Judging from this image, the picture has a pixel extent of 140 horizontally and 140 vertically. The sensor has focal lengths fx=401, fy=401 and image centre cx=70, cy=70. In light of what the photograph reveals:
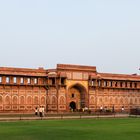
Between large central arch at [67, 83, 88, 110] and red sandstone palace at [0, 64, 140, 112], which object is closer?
red sandstone palace at [0, 64, 140, 112]

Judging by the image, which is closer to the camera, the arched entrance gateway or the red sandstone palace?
the red sandstone palace

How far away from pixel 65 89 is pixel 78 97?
4317 millimetres

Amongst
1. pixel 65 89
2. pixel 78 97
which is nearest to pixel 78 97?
pixel 78 97

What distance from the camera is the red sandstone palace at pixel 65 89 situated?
60.5 meters

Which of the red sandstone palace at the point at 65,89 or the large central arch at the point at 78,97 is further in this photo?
the large central arch at the point at 78,97

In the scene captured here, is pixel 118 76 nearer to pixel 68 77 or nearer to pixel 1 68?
pixel 68 77

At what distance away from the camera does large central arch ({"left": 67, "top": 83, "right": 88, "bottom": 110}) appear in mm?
68375

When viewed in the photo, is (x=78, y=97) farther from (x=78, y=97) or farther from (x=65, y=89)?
(x=65, y=89)

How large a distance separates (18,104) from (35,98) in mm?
3313

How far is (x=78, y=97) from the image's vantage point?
6919 centimetres

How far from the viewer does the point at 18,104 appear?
2399 inches

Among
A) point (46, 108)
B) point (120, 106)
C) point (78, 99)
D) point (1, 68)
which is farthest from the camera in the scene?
point (120, 106)

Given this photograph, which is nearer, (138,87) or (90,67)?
(90,67)

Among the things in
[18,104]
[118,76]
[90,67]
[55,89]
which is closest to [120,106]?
[118,76]
